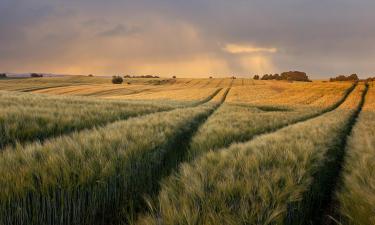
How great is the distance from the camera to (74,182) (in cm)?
253

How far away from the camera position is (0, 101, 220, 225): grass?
2.24 meters

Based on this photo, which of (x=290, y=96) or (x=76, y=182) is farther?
(x=290, y=96)

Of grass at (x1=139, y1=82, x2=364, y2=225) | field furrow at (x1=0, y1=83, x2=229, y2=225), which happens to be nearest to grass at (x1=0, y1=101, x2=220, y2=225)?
field furrow at (x1=0, y1=83, x2=229, y2=225)

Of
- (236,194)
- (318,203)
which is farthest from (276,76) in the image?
(236,194)

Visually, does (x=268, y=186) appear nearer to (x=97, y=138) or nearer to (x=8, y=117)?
(x=97, y=138)

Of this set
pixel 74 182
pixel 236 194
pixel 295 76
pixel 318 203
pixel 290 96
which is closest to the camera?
pixel 236 194

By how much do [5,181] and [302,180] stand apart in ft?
8.21

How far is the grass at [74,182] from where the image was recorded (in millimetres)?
2244

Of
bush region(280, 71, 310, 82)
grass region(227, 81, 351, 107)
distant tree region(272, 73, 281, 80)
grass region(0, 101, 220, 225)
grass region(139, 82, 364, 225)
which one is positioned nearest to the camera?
grass region(139, 82, 364, 225)

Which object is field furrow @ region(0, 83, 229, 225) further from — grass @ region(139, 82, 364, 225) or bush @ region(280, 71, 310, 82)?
bush @ region(280, 71, 310, 82)

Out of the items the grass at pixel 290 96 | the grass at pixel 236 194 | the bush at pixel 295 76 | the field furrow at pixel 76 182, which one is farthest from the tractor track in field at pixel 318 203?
the bush at pixel 295 76

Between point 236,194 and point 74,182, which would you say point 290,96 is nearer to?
point 236,194

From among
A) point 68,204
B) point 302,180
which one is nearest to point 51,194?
point 68,204

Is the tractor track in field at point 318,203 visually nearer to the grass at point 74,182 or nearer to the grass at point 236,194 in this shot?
the grass at point 236,194
